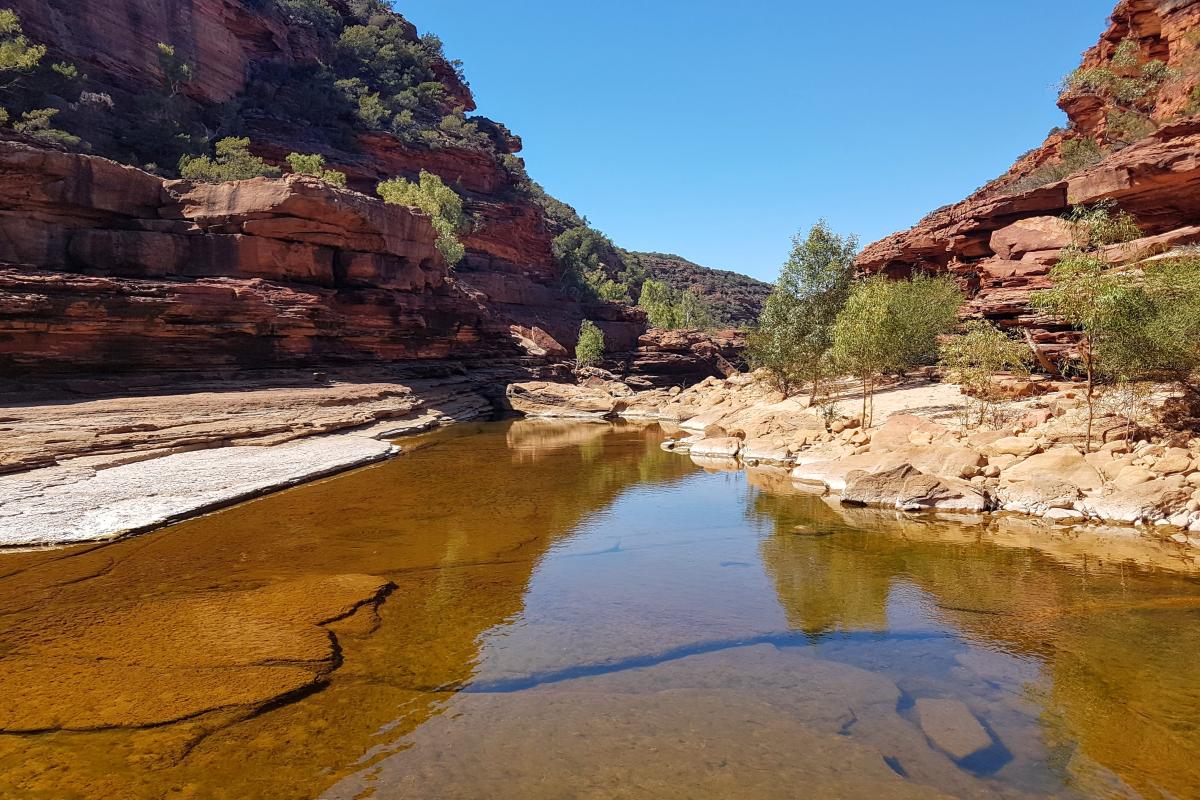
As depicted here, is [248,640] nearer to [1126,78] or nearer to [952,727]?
[952,727]

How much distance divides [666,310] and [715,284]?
186 ft

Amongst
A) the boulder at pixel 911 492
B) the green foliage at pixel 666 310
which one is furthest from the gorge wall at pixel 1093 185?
the green foliage at pixel 666 310

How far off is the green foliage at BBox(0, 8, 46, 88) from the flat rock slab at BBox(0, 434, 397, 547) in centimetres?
3677

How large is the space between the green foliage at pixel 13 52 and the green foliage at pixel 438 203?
23351 millimetres

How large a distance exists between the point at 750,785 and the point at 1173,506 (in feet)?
42.1

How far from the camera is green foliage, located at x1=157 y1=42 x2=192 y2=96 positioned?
52.9 metres

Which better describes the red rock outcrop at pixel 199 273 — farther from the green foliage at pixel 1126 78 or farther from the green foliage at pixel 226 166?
the green foliage at pixel 1126 78

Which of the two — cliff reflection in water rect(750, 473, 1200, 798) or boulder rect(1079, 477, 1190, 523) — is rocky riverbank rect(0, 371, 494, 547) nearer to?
cliff reflection in water rect(750, 473, 1200, 798)

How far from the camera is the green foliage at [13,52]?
127 ft

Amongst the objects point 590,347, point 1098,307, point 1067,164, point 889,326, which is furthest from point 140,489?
point 590,347

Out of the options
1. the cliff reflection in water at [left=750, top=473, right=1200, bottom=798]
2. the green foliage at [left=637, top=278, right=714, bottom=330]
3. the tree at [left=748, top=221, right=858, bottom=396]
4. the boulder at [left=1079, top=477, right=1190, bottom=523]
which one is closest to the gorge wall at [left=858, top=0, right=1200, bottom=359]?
the tree at [left=748, top=221, right=858, bottom=396]

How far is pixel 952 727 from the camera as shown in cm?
574

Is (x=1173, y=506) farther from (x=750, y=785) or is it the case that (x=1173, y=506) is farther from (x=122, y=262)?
(x=122, y=262)

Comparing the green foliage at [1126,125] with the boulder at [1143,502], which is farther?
the green foliage at [1126,125]
